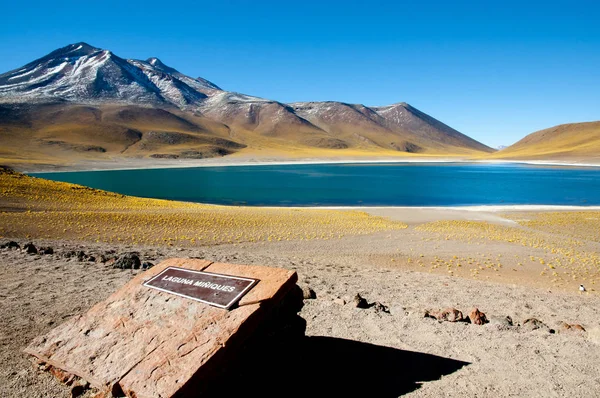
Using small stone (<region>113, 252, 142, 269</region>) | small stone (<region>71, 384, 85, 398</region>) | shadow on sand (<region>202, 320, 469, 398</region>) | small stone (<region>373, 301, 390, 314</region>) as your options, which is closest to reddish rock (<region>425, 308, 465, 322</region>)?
small stone (<region>373, 301, 390, 314</region>)

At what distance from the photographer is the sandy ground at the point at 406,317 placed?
16.6 feet

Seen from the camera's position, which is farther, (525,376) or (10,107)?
(10,107)

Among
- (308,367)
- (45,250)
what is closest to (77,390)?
(308,367)

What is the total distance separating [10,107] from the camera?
6831 inches

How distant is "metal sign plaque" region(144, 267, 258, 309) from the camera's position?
463cm

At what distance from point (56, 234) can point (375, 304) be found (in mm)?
13596

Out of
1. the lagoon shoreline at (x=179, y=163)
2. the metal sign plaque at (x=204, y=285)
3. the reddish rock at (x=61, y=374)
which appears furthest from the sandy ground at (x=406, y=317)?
the lagoon shoreline at (x=179, y=163)

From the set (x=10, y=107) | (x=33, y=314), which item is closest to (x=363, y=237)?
(x=33, y=314)

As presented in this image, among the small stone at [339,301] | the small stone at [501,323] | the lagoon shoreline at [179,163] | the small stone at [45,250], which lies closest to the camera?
the small stone at [501,323]

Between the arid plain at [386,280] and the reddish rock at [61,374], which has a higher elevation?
the reddish rock at [61,374]

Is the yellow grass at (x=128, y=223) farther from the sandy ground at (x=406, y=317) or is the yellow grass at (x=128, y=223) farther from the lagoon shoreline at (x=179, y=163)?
the lagoon shoreline at (x=179, y=163)

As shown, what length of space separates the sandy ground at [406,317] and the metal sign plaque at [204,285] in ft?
5.08

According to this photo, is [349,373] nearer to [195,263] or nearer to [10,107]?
[195,263]

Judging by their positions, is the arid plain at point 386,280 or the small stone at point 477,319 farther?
the small stone at point 477,319
